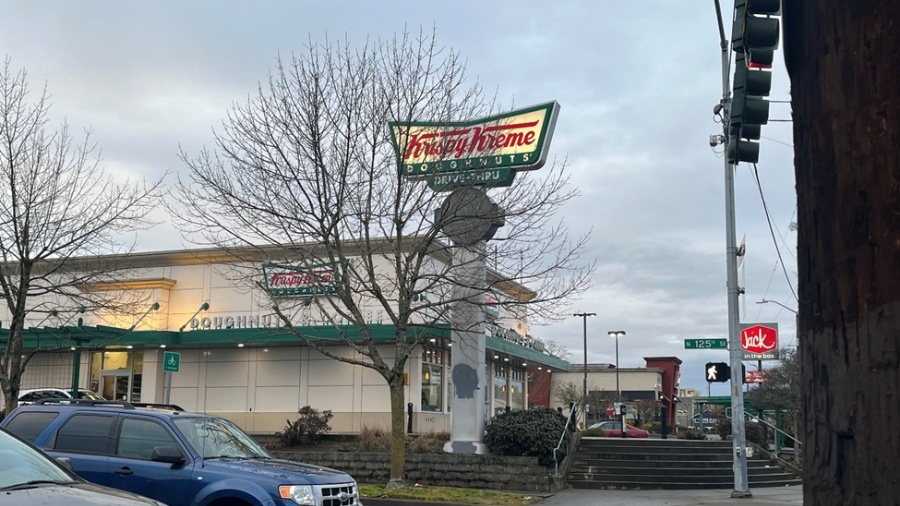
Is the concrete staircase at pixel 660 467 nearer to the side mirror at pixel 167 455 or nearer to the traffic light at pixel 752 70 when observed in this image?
the traffic light at pixel 752 70

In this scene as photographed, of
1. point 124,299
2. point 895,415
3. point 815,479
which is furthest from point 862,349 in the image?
point 124,299

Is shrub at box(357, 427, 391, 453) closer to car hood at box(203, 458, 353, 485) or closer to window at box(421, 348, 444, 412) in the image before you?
window at box(421, 348, 444, 412)

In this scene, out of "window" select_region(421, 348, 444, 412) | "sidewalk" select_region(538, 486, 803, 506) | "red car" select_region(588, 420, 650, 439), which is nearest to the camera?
"sidewalk" select_region(538, 486, 803, 506)

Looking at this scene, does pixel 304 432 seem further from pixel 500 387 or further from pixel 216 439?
pixel 216 439

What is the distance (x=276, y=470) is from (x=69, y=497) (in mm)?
3905

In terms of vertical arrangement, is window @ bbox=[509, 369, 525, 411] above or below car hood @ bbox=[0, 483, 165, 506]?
above

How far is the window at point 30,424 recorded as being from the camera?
416 inches

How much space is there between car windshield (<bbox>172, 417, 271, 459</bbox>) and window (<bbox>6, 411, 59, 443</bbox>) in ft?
6.08

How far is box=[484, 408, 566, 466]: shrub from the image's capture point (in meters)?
21.0

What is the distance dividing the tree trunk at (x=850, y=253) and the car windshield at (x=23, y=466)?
558 centimetres

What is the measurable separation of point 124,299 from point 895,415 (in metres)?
35.4

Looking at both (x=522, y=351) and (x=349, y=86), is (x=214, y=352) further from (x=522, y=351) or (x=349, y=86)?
(x=349, y=86)

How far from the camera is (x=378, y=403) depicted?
101 ft

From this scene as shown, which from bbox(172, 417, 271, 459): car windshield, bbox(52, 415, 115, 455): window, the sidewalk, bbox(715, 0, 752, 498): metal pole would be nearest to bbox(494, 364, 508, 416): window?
the sidewalk
